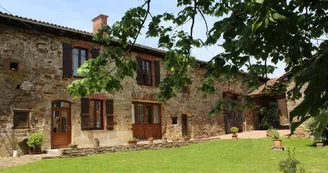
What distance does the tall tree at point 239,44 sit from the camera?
4.07 ft

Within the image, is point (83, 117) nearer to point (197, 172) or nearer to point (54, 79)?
point (54, 79)

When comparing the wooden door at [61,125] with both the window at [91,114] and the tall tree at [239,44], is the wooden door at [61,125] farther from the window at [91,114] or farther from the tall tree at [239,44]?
the tall tree at [239,44]

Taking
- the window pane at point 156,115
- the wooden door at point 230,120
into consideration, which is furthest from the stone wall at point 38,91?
the wooden door at point 230,120

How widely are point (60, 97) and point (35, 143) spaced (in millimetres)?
2298

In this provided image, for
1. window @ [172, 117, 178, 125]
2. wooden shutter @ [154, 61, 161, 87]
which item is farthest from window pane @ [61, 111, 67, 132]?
window @ [172, 117, 178, 125]

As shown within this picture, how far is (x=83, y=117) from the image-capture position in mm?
13227

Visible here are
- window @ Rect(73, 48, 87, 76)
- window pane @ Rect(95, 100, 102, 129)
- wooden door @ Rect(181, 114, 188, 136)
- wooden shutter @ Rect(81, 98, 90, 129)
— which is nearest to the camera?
wooden shutter @ Rect(81, 98, 90, 129)

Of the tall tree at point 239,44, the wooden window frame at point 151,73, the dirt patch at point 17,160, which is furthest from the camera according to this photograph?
the wooden window frame at point 151,73

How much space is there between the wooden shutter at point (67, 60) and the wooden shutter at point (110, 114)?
2.36 m

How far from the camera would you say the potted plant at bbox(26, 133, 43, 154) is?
11.2m

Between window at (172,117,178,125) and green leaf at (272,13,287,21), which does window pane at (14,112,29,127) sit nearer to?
window at (172,117,178,125)

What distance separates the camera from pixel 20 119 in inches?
452

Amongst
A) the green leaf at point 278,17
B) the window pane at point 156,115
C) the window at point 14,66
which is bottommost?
the window pane at point 156,115

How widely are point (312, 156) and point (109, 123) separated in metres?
8.79
